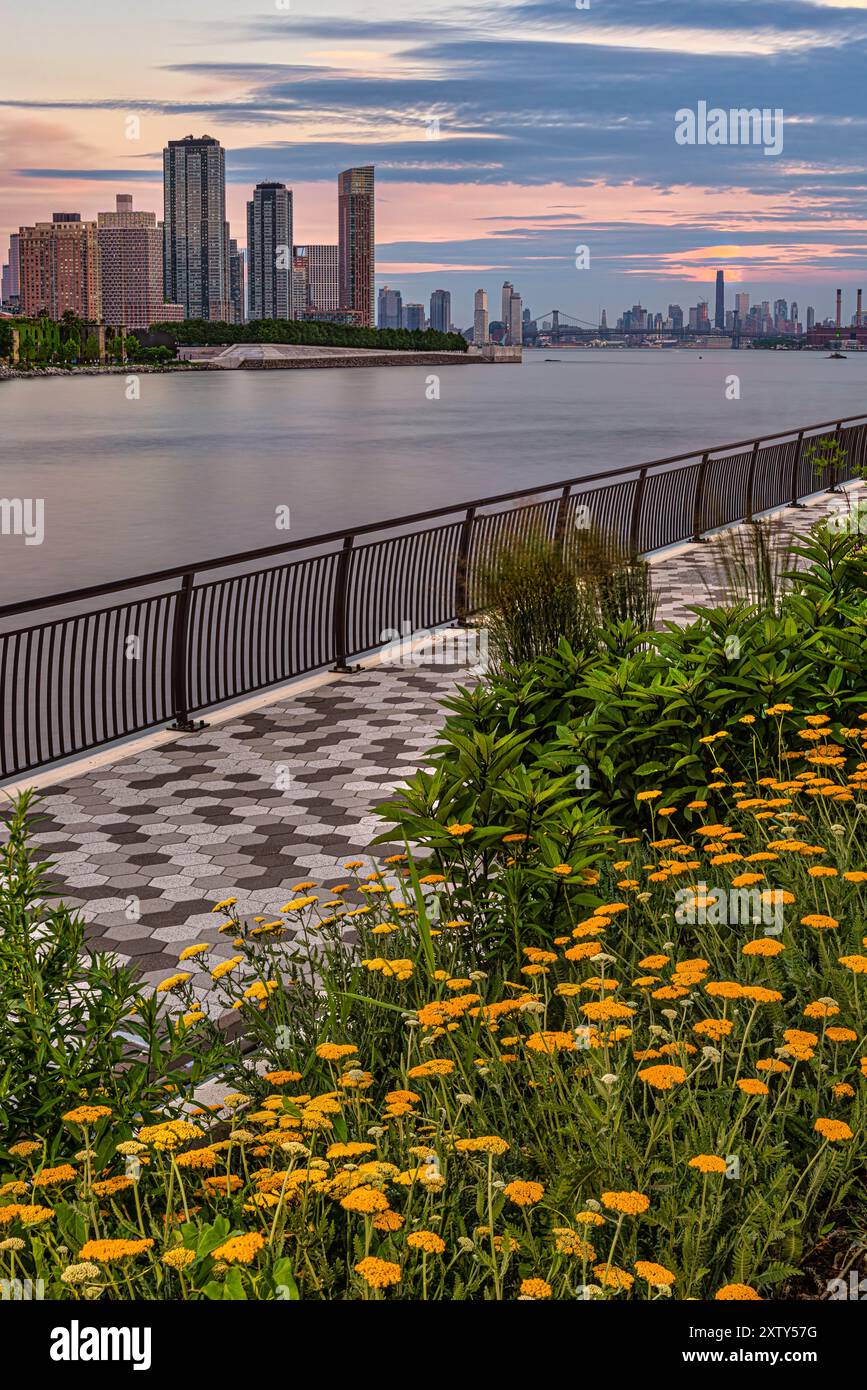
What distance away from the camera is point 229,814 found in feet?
28.1

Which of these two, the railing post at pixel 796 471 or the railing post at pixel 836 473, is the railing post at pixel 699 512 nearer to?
the railing post at pixel 796 471

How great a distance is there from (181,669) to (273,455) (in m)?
73.8

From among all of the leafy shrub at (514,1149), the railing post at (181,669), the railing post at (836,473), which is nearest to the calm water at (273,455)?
the railing post at (836,473)

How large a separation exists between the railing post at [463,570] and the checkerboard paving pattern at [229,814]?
8.32ft

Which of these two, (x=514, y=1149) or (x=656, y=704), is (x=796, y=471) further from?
(x=514, y=1149)

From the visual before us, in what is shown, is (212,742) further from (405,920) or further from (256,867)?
(405,920)

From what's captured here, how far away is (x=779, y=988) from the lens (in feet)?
12.9

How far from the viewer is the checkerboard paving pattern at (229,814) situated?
695cm

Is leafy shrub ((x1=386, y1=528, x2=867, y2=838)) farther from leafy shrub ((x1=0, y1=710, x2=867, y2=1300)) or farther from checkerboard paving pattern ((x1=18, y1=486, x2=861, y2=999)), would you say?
leafy shrub ((x1=0, y1=710, x2=867, y2=1300))

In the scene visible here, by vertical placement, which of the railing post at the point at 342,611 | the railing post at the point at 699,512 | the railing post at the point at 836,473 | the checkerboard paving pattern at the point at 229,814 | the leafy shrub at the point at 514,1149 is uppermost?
the railing post at the point at 836,473

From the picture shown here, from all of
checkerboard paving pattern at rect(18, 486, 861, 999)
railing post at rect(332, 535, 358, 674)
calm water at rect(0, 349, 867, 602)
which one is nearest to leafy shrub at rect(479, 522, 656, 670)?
checkerboard paving pattern at rect(18, 486, 861, 999)

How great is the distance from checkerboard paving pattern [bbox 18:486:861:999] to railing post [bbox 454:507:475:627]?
2.54 m

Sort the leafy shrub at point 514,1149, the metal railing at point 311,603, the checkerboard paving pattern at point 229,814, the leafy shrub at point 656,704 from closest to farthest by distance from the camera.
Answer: the leafy shrub at point 514,1149 < the leafy shrub at point 656,704 < the checkerboard paving pattern at point 229,814 < the metal railing at point 311,603
